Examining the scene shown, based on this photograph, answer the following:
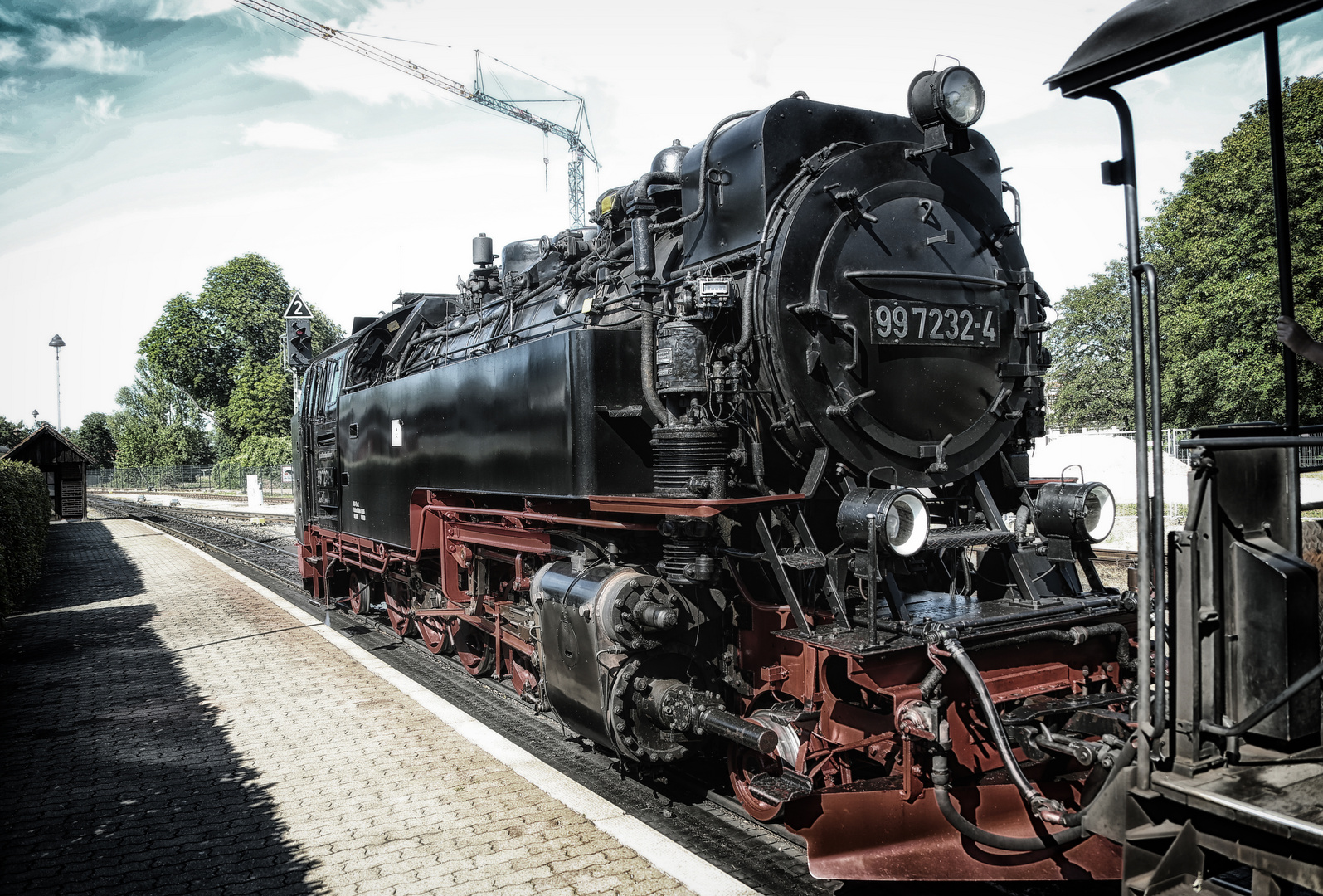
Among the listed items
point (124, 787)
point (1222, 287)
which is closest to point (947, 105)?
point (124, 787)

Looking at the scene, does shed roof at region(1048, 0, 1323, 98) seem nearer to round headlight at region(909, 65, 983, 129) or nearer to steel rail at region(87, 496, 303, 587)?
round headlight at region(909, 65, 983, 129)

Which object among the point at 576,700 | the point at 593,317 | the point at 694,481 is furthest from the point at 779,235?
the point at 576,700

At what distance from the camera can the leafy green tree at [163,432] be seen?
64.9 meters

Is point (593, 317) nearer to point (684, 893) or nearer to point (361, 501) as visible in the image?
point (684, 893)

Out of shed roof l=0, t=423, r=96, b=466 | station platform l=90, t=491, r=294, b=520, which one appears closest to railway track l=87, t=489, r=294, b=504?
station platform l=90, t=491, r=294, b=520

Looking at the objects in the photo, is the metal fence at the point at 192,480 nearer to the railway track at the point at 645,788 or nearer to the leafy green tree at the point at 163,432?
the leafy green tree at the point at 163,432

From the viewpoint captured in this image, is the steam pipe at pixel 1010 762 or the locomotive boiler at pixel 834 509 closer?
the steam pipe at pixel 1010 762

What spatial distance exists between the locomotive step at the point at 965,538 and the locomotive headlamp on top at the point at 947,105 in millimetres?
1940

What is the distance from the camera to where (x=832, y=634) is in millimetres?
3957

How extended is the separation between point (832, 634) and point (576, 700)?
1564 mm

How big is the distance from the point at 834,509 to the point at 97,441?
9599 cm

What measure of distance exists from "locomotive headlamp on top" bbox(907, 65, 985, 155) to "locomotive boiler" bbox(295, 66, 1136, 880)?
0.01 meters

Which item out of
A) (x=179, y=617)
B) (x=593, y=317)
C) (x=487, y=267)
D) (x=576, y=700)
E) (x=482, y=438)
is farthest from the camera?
(x=179, y=617)

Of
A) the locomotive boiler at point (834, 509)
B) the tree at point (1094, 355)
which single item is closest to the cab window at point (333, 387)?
the locomotive boiler at point (834, 509)
